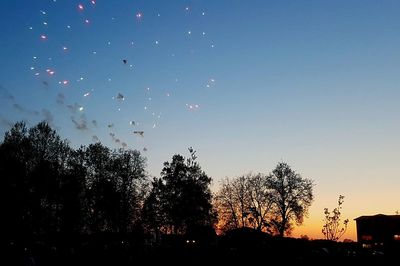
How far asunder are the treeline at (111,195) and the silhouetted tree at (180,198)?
0.20 meters

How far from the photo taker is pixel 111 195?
222ft

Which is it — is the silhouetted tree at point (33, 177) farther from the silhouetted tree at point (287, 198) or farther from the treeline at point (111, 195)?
the silhouetted tree at point (287, 198)

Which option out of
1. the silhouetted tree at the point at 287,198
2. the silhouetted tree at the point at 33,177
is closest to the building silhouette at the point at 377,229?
the silhouetted tree at the point at 287,198

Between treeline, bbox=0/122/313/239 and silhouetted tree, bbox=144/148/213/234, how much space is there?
0.20 m

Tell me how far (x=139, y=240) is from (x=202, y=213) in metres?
18.1

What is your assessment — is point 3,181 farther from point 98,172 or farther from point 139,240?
point 139,240

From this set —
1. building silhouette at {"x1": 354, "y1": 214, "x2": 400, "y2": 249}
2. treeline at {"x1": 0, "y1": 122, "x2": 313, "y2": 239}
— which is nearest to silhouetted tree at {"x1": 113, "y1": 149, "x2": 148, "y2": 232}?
treeline at {"x1": 0, "y1": 122, "x2": 313, "y2": 239}

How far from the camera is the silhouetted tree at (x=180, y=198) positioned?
8138 cm

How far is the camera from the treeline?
54.1 metres

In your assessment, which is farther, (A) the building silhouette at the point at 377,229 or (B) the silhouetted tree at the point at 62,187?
(A) the building silhouette at the point at 377,229

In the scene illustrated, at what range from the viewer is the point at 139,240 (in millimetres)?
66625

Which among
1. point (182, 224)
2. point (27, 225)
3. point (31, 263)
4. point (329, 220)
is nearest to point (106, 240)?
point (27, 225)

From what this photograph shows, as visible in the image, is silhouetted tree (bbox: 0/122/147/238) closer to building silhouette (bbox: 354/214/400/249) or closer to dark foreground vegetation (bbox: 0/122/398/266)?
dark foreground vegetation (bbox: 0/122/398/266)

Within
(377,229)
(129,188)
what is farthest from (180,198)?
(377,229)
